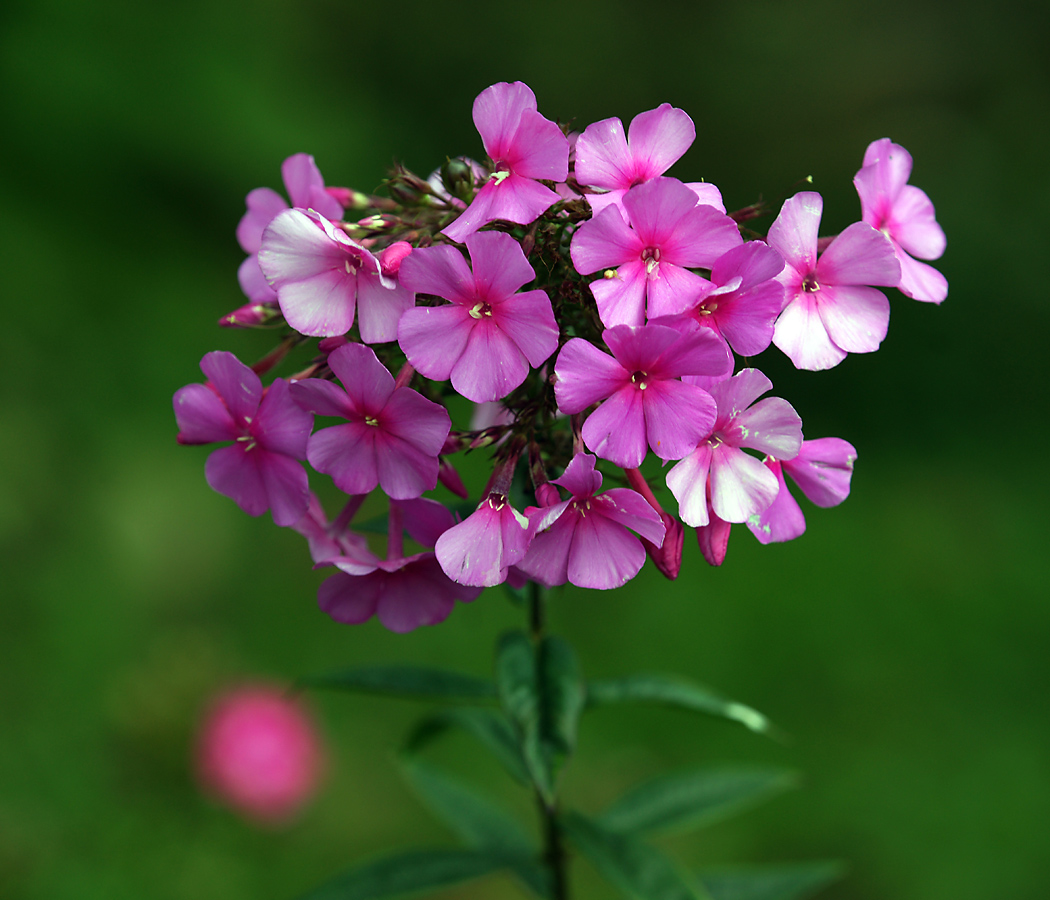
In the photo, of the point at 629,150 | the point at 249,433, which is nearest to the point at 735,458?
the point at 629,150

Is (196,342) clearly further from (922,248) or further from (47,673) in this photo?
(922,248)

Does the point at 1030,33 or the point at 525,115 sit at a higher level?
the point at 1030,33

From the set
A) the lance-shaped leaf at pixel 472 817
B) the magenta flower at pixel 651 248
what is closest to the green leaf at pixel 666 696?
the lance-shaped leaf at pixel 472 817

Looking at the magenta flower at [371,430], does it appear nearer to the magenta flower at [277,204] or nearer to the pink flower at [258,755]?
the magenta flower at [277,204]

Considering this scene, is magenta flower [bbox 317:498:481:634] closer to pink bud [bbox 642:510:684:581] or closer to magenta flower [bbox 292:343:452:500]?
magenta flower [bbox 292:343:452:500]

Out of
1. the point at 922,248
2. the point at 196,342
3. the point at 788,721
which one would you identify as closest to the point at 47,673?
the point at 196,342

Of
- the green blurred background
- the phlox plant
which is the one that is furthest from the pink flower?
the phlox plant

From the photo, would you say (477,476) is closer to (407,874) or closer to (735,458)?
(407,874)
